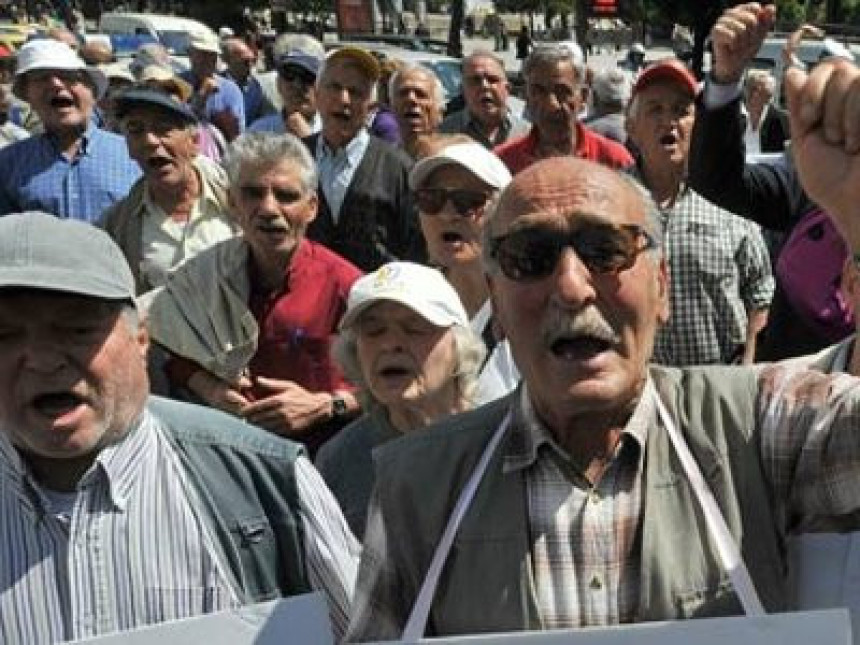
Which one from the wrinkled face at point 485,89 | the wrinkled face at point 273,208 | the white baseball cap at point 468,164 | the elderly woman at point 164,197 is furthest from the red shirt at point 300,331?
the wrinkled face at point 485,89

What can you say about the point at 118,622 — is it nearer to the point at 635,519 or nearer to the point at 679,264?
the point at 635,519

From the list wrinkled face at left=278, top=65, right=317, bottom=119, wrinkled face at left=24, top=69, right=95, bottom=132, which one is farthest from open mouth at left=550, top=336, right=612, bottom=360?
wrinkled face at left=278, top=65, right=317, bottom=119

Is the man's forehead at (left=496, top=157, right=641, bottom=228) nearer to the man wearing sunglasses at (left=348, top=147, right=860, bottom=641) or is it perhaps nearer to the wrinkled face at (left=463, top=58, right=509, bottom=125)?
the man wearing sunglasses at (left=348, top=147, right=860, bottom=641)

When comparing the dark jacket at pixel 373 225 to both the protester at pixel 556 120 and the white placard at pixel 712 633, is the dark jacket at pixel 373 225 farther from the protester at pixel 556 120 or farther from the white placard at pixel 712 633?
the white placard at pixel 712 633

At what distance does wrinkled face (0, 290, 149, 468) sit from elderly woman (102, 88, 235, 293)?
204 centimetres

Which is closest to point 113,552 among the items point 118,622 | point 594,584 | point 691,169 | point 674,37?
point 118,622

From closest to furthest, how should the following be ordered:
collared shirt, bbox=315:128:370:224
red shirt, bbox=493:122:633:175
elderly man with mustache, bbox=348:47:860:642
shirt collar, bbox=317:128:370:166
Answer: elderly man with mustache, bbox=348:47:860:642 → collared shirt, bbox=315:128:370:224 → shirt collar, bbox=317:128:370:166 → red shirt, bbox=493:122:633:175

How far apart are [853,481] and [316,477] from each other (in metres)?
0.97

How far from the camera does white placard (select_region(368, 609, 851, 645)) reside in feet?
5.19

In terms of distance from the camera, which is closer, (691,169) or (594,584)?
(594,584)

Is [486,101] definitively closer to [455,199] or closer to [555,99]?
[555,99]

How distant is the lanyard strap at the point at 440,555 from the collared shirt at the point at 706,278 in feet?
8.09

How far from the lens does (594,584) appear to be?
1.80 m

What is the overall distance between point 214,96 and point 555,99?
4.61 meters
